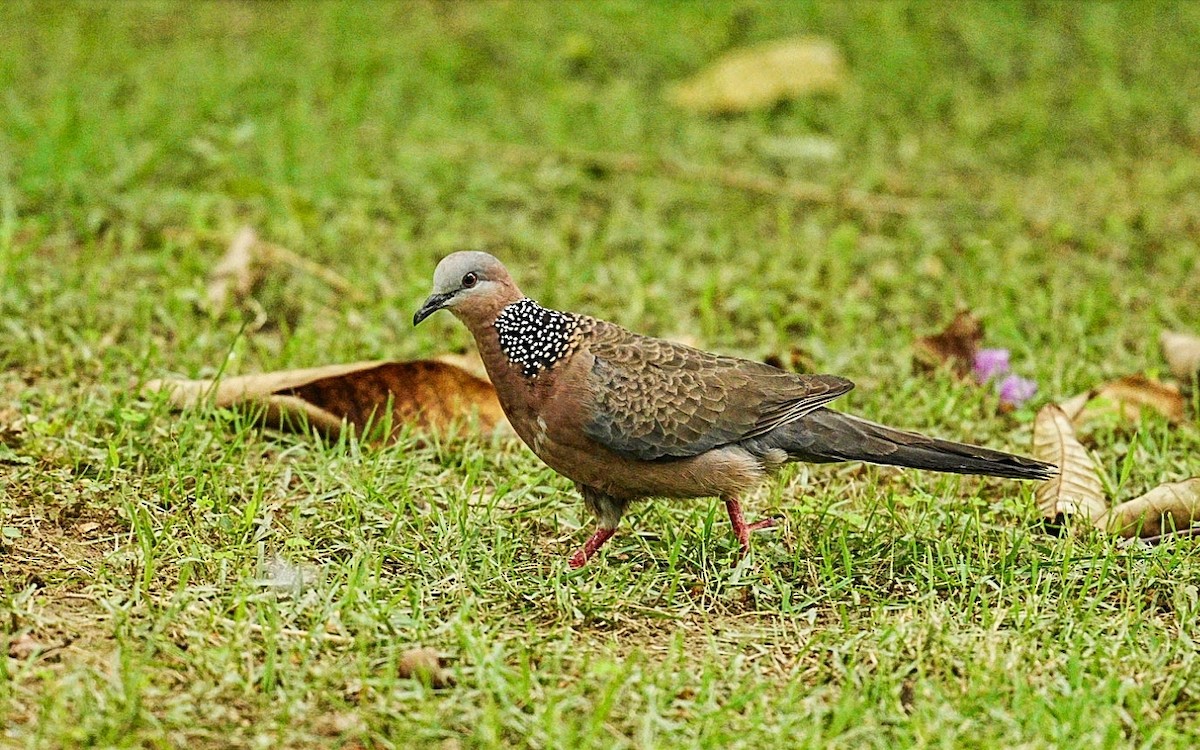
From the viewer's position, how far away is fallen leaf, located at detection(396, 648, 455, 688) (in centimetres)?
317

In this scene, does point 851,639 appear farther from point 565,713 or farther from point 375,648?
point 375,648

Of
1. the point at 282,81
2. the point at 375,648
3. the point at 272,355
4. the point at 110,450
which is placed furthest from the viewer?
the point at 282,81

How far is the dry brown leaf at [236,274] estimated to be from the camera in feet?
18.2

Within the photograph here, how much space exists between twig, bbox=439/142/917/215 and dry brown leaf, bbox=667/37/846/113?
87cm

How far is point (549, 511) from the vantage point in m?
4.23

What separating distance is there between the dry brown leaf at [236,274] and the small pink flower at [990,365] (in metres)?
2.79

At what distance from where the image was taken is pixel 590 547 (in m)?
3.90

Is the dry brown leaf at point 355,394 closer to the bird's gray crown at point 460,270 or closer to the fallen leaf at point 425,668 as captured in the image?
the bird's gray crown at point 460,270

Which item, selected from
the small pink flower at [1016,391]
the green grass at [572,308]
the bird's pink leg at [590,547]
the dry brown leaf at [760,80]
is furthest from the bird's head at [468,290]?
the dry brown leaf at [760,80]

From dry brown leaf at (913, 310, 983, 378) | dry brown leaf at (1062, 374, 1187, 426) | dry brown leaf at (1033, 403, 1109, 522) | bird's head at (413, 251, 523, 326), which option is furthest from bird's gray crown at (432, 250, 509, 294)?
dry brown leaf at (1062, 374, 1187, 426)

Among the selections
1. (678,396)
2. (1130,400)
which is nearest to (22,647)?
(678,396)

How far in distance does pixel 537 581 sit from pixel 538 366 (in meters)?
0.57

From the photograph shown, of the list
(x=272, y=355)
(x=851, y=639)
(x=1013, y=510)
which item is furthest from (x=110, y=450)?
(x=1013, y=510)

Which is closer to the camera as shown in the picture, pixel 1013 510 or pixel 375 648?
pixel 375 648
